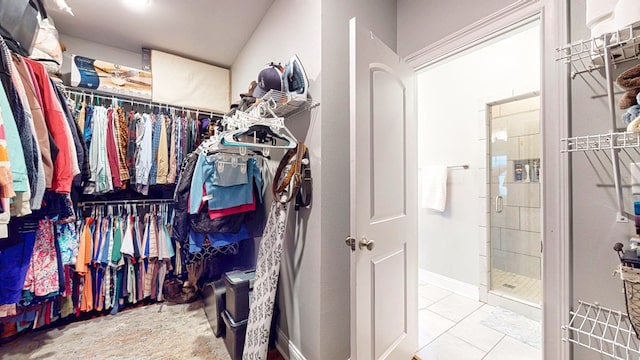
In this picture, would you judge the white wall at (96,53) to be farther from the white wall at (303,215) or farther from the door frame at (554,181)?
the door frame at (554,181)

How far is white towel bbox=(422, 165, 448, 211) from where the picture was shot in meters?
2.86

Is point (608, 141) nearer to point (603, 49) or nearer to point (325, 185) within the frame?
point (603, 49)

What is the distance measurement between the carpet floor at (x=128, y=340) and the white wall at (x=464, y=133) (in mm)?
2477

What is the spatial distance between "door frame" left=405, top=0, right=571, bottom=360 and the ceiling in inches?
74.4

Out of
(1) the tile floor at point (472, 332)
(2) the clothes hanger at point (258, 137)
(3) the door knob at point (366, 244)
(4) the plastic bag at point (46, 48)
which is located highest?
(4) the plastic bag at point (46, 48)

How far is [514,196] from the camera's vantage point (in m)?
2.59

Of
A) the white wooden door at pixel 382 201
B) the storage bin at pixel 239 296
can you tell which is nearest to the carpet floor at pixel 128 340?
the storage bin at pixel 239 296

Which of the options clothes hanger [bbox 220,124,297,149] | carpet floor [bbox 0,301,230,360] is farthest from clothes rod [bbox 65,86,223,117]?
carpet floor [bbox 0,301,230,360]

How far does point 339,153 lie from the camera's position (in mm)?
1581

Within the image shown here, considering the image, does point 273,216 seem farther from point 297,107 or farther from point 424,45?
point 424,45

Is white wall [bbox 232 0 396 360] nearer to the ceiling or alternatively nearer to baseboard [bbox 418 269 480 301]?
the ceiling

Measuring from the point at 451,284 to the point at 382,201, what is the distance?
212cm

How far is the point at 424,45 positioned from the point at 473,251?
7.06ft

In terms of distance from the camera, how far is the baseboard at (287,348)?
164 cm
